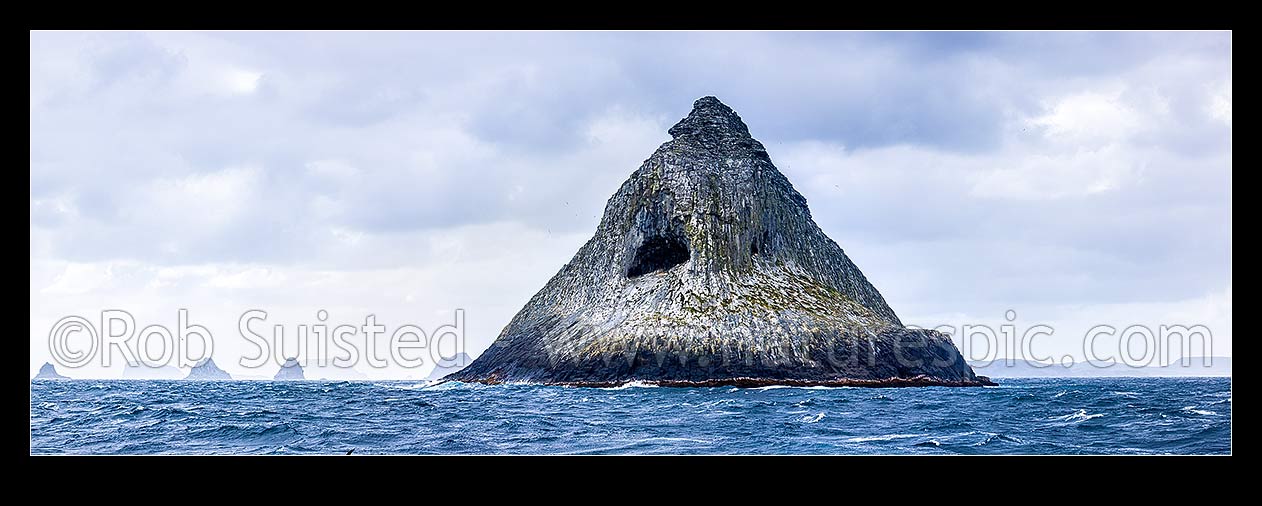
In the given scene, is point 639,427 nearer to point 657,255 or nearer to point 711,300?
point 711,300

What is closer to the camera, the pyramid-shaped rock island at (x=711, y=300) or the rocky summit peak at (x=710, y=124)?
the pyramid-shaped rock island at (x=711, y=300)

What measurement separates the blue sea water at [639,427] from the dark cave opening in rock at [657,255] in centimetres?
4478

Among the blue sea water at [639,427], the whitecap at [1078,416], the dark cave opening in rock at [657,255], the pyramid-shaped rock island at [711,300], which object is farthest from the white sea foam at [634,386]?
the whitecap at [1078,416]

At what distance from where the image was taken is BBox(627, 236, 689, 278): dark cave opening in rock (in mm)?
97938

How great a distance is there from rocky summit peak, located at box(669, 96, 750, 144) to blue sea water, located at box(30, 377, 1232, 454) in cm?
6143

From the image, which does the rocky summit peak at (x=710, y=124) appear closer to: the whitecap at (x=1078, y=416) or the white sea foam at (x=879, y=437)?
the whitecap at (x=1078, y=416)

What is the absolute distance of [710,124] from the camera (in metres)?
113

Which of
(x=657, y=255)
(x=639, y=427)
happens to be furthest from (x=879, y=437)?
(x=657, y=255)

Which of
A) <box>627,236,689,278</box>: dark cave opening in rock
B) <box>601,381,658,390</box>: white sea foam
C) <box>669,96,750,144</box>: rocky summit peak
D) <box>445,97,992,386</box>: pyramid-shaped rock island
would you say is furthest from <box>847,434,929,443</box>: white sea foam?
<box>669,96,750,144</box>: rocky summit peak

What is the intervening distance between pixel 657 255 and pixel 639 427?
6235 centimetres

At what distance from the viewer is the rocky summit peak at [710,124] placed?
366ft

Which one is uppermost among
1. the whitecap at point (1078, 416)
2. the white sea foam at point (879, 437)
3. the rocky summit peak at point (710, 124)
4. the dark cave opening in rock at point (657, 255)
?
the rocky summit peak at point (710, 124)
